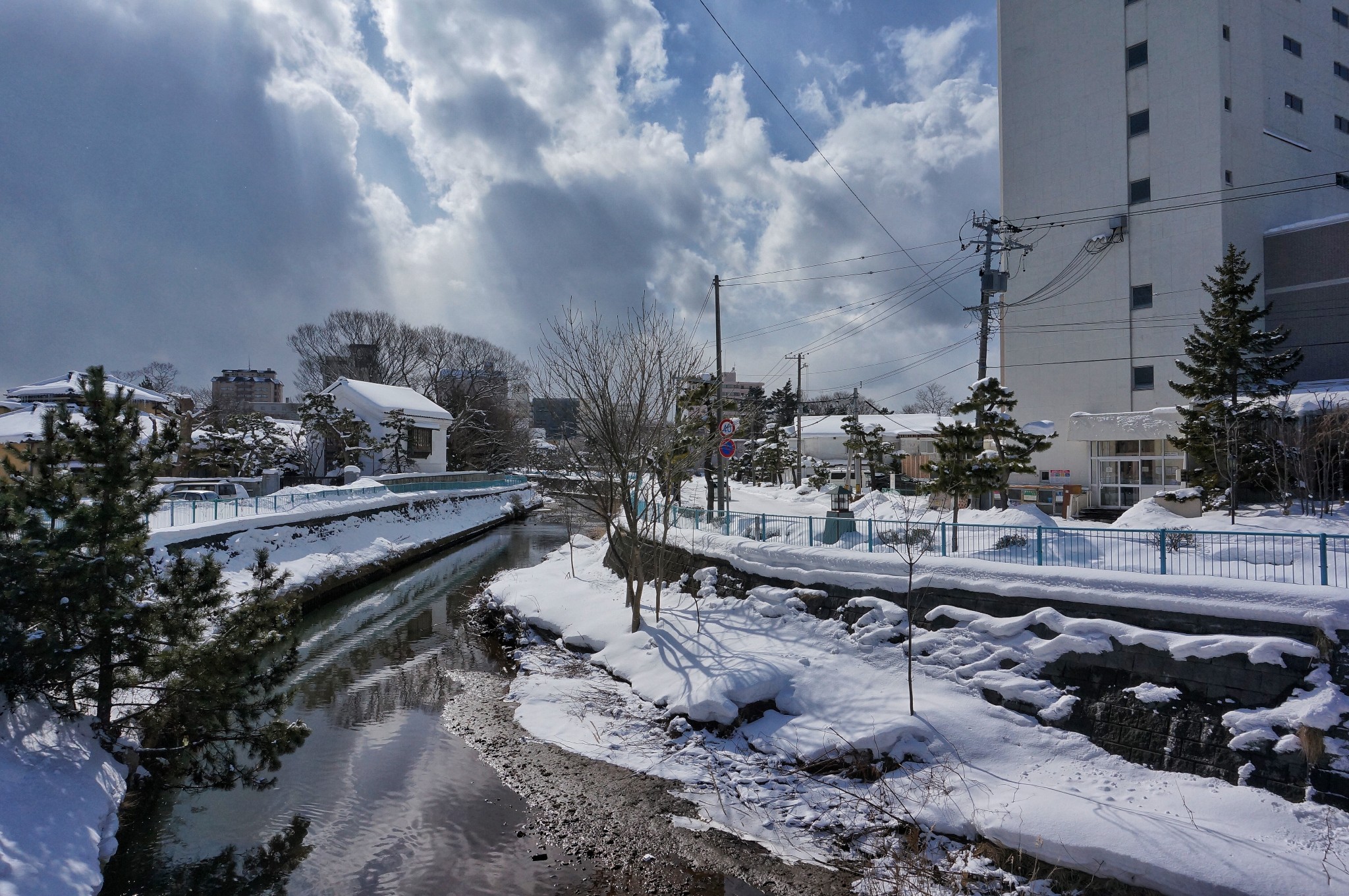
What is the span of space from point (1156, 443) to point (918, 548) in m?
17.3

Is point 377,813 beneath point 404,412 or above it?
beneath

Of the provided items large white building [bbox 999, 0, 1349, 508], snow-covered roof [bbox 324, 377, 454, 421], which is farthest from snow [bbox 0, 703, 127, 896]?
snow-covered roof [bbox 324, 377, 454, 421]

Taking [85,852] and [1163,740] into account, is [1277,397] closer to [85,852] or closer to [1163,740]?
[1163,740]

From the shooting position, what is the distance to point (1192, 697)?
26.0 feet

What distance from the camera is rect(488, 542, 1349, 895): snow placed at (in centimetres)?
645

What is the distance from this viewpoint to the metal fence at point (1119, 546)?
8.69 meters

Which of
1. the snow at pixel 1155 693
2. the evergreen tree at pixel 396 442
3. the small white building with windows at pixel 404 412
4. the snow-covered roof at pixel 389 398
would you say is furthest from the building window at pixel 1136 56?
the snow-covered roof at pixel 389 398

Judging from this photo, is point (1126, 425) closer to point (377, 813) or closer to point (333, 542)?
point (377, 813)

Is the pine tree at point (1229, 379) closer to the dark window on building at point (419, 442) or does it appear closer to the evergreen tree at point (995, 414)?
the evergreen tree at point (995, 414)

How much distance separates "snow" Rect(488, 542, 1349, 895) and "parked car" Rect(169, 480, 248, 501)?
12.9 metres

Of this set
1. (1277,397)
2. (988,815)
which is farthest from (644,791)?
(1277,397)

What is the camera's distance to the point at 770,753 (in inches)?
360

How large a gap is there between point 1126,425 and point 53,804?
93.4ft

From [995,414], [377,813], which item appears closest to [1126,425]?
[995,414]
